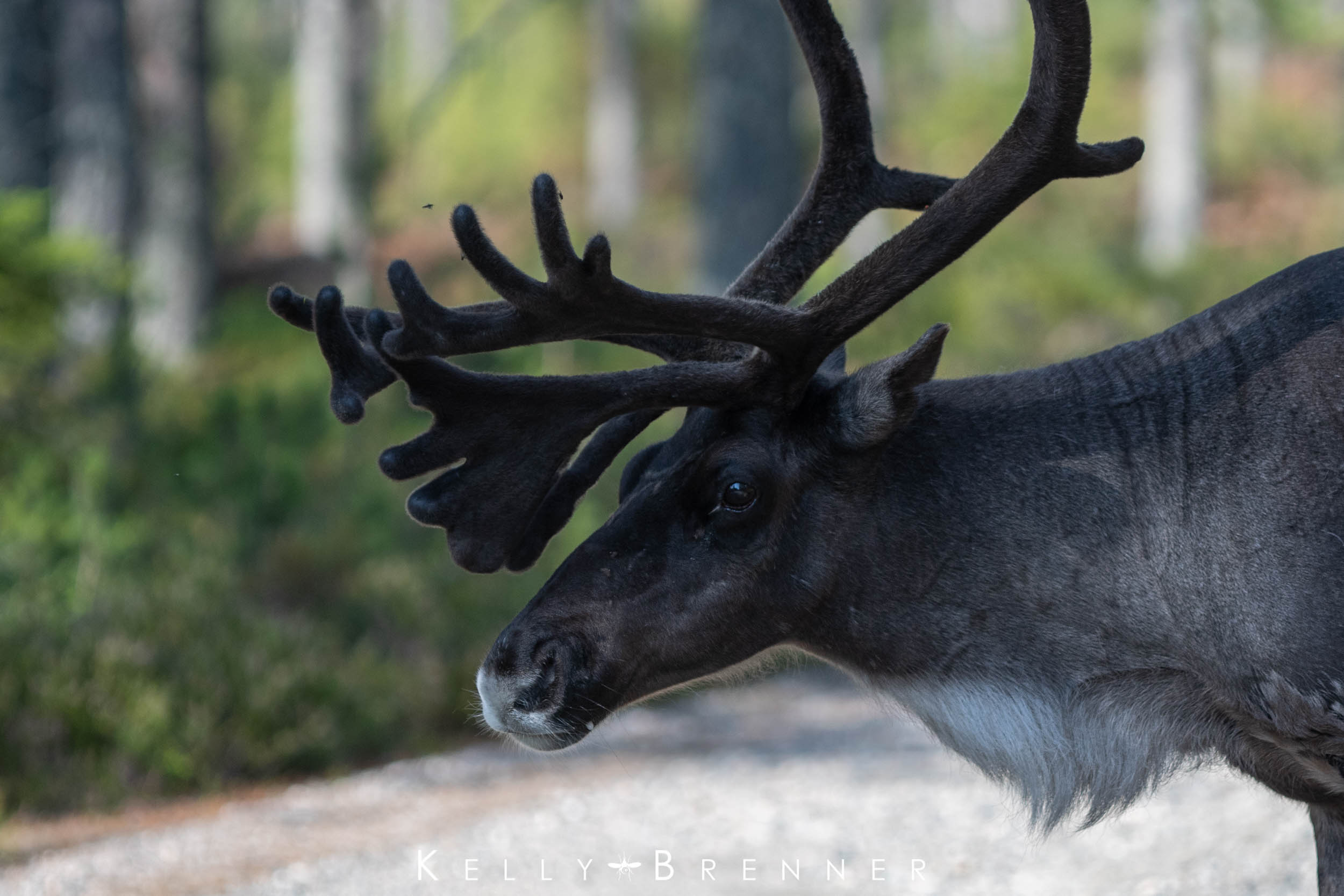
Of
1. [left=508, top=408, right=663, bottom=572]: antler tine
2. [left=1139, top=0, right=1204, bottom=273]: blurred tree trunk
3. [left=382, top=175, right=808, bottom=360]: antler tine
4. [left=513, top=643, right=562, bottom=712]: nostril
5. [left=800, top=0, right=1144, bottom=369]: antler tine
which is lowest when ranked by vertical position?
[left=513, top=643, right=562, bottom=712]: nostril

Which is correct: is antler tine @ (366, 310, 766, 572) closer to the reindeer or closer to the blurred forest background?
the reindeer

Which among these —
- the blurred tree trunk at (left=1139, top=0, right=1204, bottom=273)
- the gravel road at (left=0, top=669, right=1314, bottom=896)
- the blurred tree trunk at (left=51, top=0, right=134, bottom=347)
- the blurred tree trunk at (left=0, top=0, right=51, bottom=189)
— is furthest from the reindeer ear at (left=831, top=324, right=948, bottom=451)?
the blurred tree trunk at (left=1139, top=0, right=1204, bottom=273)

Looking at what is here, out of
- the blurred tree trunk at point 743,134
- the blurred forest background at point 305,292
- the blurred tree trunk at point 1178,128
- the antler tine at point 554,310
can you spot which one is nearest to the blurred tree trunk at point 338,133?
the blurred forest background at point 305,292

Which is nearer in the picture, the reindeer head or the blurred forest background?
the reindeer head

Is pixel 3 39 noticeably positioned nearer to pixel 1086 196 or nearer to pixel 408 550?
pixel 408 550

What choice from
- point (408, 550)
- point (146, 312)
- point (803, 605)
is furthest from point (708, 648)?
point (146, 312)

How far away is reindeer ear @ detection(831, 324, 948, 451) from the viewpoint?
319 cm

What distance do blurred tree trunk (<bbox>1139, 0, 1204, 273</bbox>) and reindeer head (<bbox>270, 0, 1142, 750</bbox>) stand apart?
17.0 meters

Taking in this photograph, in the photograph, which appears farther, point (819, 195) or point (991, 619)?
point (819, 195)

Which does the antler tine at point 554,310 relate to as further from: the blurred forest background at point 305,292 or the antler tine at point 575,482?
the blurred forest background at point 305,292

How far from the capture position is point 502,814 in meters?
5.92

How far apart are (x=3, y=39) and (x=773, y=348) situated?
Result: 8392 mm

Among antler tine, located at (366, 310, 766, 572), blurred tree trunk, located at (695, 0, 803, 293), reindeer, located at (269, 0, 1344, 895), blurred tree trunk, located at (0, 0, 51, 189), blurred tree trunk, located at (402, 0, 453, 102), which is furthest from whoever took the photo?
blurred tree trunk, located at (402, 0, 453, 102)

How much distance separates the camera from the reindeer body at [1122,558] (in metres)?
3.13
